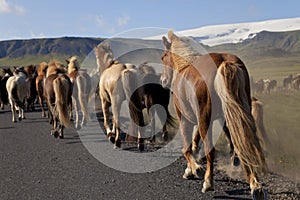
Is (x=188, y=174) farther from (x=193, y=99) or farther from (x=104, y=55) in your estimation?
(x=104, y=55)

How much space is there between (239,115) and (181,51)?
228 cm

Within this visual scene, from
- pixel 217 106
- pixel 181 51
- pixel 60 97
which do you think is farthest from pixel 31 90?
pixel 217 106

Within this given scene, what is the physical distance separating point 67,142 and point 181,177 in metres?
5.11

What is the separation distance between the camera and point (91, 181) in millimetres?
6590

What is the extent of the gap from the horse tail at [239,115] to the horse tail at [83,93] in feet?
29.6

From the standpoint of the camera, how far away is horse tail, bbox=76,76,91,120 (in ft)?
43.3

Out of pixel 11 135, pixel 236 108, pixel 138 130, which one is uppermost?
pixel 236 108

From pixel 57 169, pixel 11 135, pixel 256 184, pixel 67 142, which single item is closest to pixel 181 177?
pixel 256 184

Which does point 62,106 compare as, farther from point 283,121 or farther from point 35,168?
point 283,121

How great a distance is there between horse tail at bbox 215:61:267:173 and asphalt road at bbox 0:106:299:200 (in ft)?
3.27

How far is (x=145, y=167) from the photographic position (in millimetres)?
7344

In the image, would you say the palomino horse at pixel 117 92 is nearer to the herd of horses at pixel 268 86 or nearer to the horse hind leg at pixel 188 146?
the horse hind leg at pixel 188 146

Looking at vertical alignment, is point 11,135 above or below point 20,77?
below

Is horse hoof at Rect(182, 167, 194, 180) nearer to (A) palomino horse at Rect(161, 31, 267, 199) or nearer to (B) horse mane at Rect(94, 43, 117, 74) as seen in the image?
(A) palomino horse at Rect(161, 31, 267, 199)
